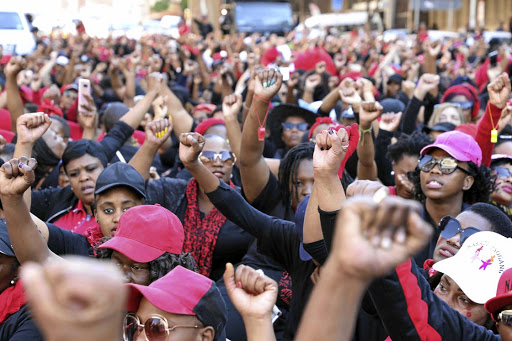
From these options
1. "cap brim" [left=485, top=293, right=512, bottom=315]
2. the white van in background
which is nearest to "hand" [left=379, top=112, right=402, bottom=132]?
"cap brim" [left=485, top=293, right=512, bottom=315]

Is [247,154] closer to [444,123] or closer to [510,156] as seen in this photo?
[510,156]

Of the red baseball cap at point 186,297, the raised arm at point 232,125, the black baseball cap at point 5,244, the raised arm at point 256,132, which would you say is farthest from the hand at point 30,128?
the red baseball cap at point 186,297

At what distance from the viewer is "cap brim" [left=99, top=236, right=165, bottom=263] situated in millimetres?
3098

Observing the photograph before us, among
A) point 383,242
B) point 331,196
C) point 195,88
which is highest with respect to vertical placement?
point 383,242

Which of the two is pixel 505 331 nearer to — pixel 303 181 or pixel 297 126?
pixel 303 181

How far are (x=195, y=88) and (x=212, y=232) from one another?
743 centimetres

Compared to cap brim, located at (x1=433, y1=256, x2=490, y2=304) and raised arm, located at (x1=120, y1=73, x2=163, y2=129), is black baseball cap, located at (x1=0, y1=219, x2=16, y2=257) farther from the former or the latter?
raised arm, located at (x1=120, y1=73, x2=163, y2=129)

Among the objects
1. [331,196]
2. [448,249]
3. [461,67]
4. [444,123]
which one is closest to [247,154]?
[448,249]

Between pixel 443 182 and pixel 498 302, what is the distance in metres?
1.95

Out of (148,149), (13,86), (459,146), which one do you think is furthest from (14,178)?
(13,86)

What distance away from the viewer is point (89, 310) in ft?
4.24

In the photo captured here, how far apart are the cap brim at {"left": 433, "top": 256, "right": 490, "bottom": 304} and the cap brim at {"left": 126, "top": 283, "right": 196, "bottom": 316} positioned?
1.06 meters

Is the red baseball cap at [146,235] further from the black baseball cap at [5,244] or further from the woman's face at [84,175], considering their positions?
the woman's face at [84,175]

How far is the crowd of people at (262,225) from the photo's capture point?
155cm
